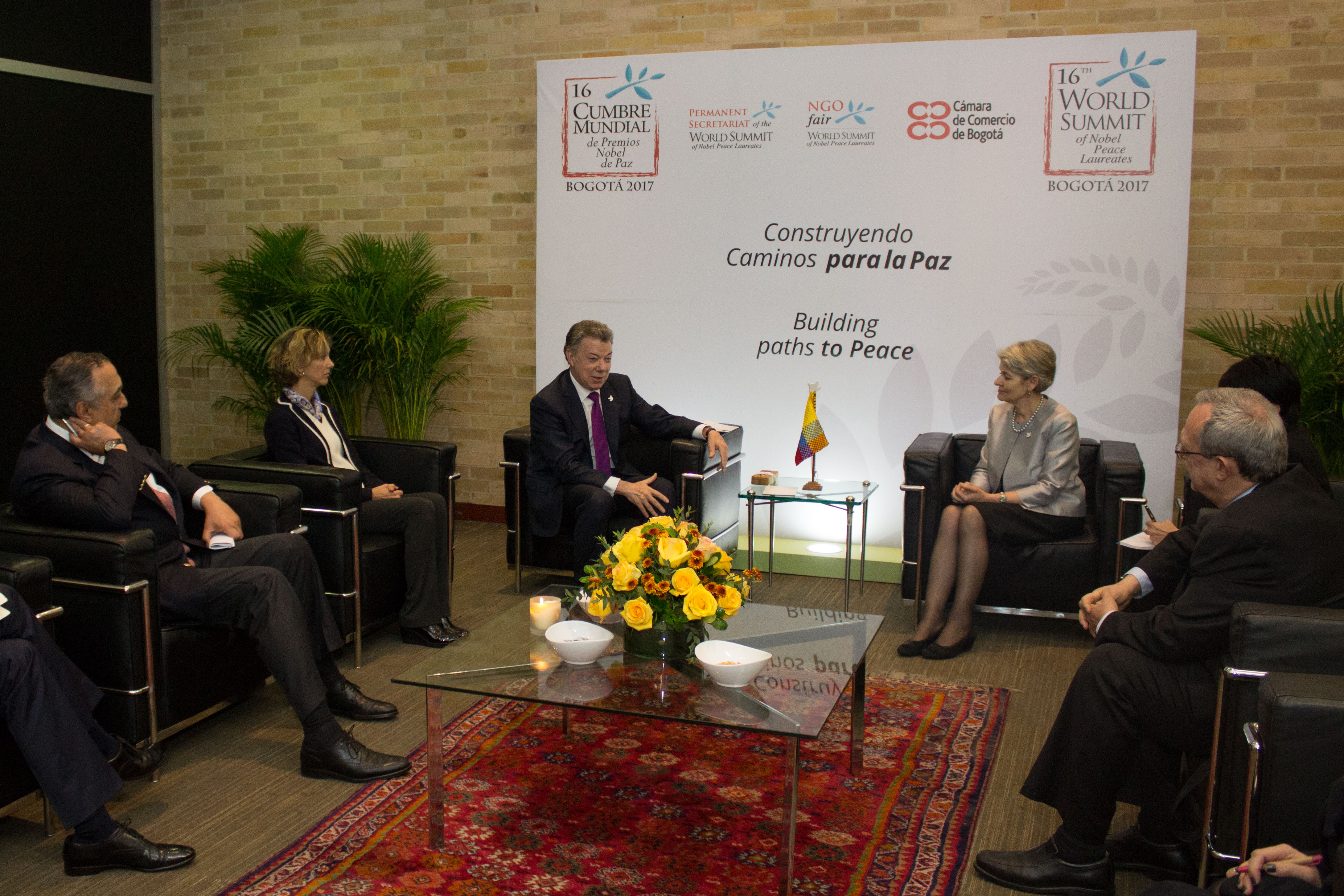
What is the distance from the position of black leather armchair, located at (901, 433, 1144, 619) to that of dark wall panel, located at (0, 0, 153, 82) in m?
5.65

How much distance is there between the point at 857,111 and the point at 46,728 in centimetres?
467

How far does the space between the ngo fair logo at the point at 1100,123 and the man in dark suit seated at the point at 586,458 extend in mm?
2237

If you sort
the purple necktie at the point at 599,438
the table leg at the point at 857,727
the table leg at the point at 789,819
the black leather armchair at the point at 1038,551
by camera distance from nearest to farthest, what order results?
1. the table leg at the point at 789,819
2. the table leg at the point at 857,727
3. the black leather armchair at the point at 1038,551
4. the purple necktie at the point at 599,438

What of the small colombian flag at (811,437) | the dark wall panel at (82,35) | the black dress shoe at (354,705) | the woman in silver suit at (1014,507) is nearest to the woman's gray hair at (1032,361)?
the woman in silver suit at (1014,507)

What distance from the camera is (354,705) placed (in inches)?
151

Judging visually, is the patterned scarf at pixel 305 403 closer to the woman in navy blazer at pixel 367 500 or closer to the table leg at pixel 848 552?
the woman in navy blazer at pixel 367 500

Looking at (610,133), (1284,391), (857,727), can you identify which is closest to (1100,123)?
(1284,391)

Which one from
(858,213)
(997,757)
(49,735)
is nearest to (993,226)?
(858,213)

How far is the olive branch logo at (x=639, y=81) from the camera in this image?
6.16 m

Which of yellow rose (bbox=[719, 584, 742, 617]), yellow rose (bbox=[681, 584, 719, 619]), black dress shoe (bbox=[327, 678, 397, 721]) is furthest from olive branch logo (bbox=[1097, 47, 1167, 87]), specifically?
black dress shoe (bbox=[327, 678, 397, 721])

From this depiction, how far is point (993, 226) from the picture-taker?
5719 millimetres

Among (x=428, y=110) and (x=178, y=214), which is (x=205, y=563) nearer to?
(x=428, y=110)

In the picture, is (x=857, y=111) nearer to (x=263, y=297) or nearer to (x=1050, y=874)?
(x=263, y=297)

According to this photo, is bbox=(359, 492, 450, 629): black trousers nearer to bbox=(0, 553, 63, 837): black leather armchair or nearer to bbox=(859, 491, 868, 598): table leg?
bbox=(0, 553, 63, 837): black leather armchair
